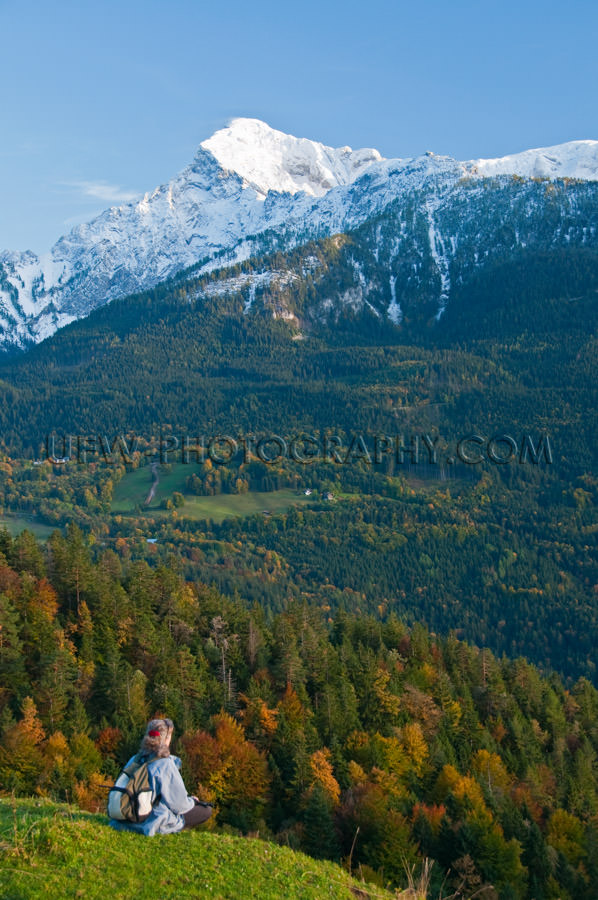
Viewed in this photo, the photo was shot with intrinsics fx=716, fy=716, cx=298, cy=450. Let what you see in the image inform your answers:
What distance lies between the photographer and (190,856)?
20.5m

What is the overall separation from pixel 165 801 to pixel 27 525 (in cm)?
18258

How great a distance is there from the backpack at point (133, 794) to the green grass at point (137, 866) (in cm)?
172

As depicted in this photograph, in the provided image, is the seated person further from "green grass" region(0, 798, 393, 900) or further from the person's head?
"green grass" region(0, 798, 393, 900)

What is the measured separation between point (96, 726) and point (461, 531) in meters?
158

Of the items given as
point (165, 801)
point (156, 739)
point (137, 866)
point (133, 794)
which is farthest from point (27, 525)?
point (156, 739)

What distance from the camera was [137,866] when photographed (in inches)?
760

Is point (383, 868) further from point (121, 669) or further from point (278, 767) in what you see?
point (121, 669)

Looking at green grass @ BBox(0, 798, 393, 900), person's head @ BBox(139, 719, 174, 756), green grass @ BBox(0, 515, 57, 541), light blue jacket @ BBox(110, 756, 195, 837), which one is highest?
person's head @ BBox(139, 719, 174, 756)

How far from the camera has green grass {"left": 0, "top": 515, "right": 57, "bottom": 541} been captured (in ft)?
586

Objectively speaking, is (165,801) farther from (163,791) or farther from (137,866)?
(137,866)

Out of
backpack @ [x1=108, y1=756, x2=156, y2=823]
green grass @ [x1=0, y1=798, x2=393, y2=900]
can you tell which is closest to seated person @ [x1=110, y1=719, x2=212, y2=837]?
backpack @ [x1=108, y1=756, x2=156, y2=823]

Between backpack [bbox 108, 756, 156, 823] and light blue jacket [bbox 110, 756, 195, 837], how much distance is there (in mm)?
162

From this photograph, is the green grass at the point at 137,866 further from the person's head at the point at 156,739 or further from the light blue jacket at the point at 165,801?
the person's head at the point at 156,739

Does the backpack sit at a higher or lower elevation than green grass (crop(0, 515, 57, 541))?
higher
